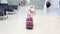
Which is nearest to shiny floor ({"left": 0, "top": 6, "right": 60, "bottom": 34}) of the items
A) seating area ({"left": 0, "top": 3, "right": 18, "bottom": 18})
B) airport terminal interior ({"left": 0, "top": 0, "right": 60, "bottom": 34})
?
airport terminal interior ({"left": 0, "top": 0, "right": 60, "bottom": 34})

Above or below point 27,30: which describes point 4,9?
above

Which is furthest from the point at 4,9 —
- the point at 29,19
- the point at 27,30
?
the point at 27,30

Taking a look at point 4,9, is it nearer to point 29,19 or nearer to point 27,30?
point 29,19

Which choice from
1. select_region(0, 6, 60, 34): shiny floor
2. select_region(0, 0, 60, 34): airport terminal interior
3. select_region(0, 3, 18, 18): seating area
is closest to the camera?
select_region(0, 6, 60, 34): shiny floor

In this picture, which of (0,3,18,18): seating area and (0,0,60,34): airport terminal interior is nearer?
(0,0,60,34): airport terminal interior

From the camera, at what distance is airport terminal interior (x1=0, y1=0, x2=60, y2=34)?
6965 millimetres

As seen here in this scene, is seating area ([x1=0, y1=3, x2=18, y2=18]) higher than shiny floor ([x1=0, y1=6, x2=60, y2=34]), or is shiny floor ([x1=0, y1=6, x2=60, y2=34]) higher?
seating area ([x1=0, y1=3, x2=18, y2=18])

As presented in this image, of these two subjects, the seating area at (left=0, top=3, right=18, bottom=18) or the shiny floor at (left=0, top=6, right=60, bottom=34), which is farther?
the seating area at (left=0, top=3, right=18, bottom=18)

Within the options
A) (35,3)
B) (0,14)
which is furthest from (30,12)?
(35,3)

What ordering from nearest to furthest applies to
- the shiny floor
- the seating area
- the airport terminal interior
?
the shiny floor, the airport terminal interior, the seating area

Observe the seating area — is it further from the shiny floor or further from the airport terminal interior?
the shiny floor

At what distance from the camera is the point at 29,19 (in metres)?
7.22

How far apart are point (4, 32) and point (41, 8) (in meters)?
12.1

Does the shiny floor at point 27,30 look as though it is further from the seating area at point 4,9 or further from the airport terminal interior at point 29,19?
the seating area at point 4,9
